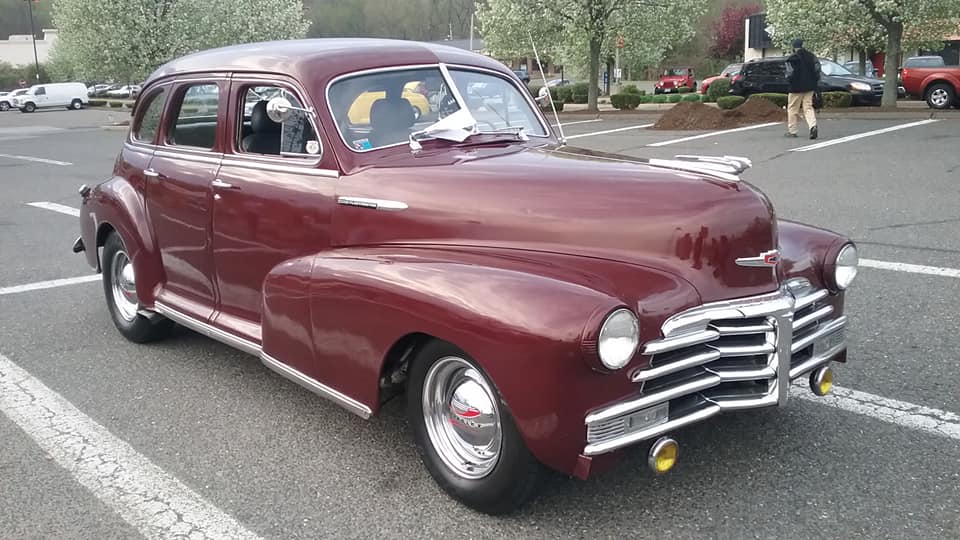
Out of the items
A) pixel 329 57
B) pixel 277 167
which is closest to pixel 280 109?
pixel 277 167

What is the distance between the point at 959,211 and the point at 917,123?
10748mm

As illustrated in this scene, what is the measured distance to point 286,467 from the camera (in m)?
3.68

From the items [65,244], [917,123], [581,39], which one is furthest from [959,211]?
[581,39]

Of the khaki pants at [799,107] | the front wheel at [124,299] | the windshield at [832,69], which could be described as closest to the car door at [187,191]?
the front wheel at [124,299]

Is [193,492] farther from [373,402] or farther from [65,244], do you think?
[65,244]

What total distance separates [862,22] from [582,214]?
20733 millimetres

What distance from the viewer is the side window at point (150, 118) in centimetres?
530

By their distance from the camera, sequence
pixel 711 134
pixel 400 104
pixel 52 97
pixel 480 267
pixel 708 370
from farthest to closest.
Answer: pixel 52 97
pixel 711 134
pixel 400 104
pixel 480 267
pixel 708 370

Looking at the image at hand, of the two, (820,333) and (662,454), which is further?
(820,333)

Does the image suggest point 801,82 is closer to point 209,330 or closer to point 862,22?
point 862,22

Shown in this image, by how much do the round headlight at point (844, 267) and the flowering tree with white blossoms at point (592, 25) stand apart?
22.8 metres

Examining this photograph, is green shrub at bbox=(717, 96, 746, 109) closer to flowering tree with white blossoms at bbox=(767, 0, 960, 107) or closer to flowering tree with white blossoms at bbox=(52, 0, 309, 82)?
flowering tree with white blossoms at bbox=(767, 0, 960, 107)

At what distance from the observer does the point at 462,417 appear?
3.25 m

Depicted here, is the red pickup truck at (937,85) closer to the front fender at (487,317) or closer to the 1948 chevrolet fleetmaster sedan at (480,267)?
the 1948 chevrolet fleetmaster sedan at (480,267)
